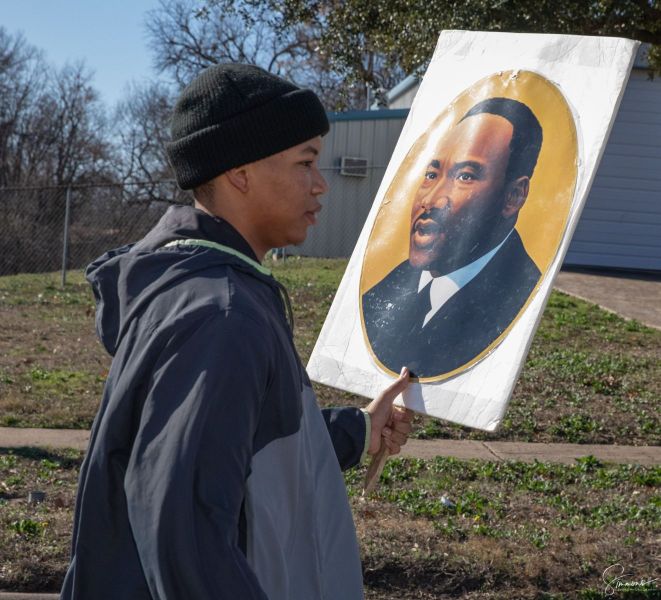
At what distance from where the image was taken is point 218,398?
1772mm

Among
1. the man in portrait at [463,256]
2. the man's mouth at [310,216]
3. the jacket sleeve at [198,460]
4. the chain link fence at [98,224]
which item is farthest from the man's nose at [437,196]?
the chain link fence at [98,224]

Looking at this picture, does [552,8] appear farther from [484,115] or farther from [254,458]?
[254,458]

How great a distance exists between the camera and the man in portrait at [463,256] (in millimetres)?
3096

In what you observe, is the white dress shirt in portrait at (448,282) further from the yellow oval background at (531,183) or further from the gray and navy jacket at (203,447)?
the gray and navy jacket at (203,447)

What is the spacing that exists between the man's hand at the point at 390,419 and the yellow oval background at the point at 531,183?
104mm

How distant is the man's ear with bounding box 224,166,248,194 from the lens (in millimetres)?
2135

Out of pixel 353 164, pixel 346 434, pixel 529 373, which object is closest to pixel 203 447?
pixel 346 434

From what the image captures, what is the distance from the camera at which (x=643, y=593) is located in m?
5.08

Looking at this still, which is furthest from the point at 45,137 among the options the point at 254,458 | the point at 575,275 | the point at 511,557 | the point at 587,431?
the point at 254,458

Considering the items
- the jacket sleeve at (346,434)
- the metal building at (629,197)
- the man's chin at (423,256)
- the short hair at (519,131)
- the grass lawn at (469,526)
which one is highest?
the metal building at (629,197)

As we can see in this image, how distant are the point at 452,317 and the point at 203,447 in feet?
5.02

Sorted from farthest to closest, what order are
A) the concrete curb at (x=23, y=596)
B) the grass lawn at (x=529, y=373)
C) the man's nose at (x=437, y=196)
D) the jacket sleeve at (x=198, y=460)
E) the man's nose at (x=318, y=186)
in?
the grass lawn at (x=529, y=373) → the concrete curb at (x=23, y=596) → the man's nose at (x=437, y=196) → the man's nose at (x=318, y=186) → the jacket sleeve at (x=198, y=460)

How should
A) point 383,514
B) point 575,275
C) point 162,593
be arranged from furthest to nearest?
point 575,275
point 383,514
point 162,593

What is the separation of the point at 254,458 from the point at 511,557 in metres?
3.63
